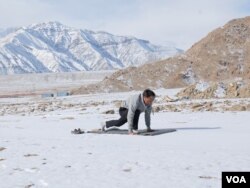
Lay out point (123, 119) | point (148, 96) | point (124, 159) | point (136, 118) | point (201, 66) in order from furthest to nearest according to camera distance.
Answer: point (201, 66), point (123, 119), point (136, 118), point (148, 96), point (124, 159)

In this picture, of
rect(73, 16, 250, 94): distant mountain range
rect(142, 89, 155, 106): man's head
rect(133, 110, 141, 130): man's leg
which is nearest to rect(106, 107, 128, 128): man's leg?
rect(133, 110, 141, 130): man's leg

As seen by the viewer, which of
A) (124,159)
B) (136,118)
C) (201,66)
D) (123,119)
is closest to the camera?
(124,159)

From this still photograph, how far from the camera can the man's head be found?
11.7m

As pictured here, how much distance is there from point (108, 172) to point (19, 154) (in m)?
2.82

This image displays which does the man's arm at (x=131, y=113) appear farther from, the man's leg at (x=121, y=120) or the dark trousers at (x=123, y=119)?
the man's leg at (x=121, y=120)

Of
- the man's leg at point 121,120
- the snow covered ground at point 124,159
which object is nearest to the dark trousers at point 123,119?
the man's leg at point 121,120

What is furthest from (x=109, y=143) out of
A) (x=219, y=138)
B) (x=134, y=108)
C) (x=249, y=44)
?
(x=249, y=44)

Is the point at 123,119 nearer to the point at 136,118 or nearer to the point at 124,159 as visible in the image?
the point at 136,118

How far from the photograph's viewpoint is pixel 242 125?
13984 millimetres

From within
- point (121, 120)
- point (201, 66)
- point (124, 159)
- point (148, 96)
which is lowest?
point (124, 159)

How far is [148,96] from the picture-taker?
38.5ft

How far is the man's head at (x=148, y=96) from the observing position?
38.3 feet

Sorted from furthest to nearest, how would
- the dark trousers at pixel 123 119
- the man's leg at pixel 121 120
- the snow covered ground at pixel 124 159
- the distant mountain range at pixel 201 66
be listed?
the distant mountain range at pixel 201 66 < the man's leg at pixel 121 120 < the dark trousers at pixel 123 119 < the snow covered ground at pixel 124 159

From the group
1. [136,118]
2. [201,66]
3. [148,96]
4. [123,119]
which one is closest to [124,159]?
[148,96]
